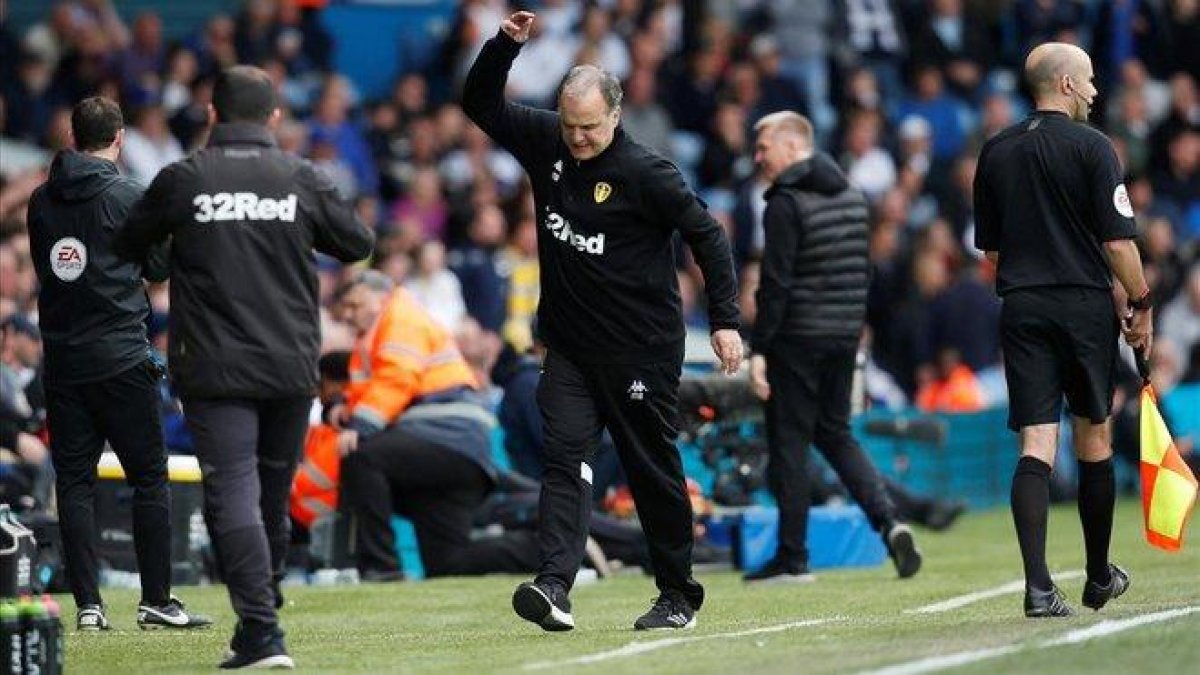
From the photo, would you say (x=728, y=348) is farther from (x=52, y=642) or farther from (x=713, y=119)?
(x=713, y=119)

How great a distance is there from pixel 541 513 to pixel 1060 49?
102 inches

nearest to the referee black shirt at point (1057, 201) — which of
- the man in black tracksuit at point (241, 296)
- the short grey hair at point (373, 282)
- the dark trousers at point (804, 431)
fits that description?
the man in black tracksuit at point (241, 296)

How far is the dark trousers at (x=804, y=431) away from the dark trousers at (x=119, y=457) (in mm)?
3549

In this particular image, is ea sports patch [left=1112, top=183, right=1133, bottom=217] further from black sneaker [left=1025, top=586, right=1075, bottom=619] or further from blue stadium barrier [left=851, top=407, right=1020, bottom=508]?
blue stadium barrier [left=851, top=407, right=1020, bottom=508]

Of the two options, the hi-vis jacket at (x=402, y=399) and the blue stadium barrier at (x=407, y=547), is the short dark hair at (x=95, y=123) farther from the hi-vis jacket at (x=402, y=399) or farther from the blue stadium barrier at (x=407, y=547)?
the blue stadium barrier at (x=407, y=547)

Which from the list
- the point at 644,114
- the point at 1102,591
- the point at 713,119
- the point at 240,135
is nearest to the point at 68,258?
the point at 240,135

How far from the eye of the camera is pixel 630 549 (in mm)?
15266

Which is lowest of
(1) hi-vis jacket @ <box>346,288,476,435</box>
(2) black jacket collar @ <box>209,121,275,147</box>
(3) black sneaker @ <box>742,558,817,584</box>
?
(3) black sneaker @ <box>742,558,817,584</box>

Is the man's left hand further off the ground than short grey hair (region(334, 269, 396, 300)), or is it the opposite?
the man's left hand

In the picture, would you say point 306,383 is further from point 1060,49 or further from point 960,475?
point 960,475

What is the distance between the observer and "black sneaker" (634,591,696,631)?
35.9 feet

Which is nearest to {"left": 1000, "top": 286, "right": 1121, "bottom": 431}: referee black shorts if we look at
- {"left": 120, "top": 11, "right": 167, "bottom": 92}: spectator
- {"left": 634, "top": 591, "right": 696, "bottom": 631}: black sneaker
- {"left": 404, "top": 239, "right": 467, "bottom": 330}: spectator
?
{"left": 634, "top": 591, "right": 696, "bottom": 631}: black sneaker

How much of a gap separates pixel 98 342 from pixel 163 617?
114 cm

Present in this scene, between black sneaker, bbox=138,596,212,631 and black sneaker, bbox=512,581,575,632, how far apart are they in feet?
5.59
